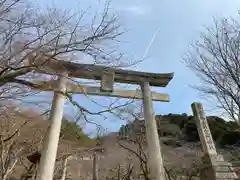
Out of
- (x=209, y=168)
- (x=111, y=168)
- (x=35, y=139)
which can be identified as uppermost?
(x=35, y=139)

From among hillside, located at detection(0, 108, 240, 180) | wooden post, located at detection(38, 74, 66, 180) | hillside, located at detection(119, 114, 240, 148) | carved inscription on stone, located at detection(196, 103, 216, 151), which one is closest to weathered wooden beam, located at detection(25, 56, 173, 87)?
wooden post, located at detection(38, 74, 66, 180)

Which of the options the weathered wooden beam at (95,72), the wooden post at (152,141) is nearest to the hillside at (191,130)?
the weathered wooden beam at (95,72)

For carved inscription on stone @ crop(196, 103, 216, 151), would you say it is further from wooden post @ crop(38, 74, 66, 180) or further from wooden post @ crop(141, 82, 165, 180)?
wooden post @ crop(38, 74, 66, 180)

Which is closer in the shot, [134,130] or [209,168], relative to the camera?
[209,168]

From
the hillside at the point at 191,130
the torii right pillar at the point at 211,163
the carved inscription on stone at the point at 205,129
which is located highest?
the hillside at the point at 191,130

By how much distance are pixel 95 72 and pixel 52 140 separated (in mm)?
1759

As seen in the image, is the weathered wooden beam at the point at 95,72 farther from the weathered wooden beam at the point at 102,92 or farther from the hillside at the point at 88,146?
the hillside at the point at 88,146

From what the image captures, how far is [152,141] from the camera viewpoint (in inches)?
200

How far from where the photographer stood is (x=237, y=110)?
7.41 metres

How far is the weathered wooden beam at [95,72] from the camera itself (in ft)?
12.8

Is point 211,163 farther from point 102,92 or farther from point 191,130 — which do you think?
point 191,130

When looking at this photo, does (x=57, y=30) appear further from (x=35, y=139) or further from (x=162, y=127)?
(x=162, y=127)

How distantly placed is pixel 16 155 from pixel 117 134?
3.66 meters

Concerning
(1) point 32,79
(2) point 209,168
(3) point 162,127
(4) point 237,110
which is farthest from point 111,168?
(1) point 32,79
